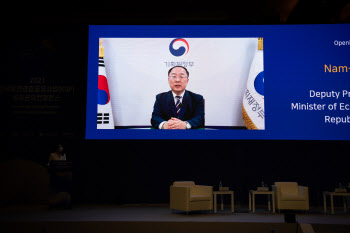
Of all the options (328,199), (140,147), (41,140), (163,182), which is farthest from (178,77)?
(328,199)

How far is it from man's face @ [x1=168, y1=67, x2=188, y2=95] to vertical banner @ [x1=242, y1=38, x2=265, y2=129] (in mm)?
1092

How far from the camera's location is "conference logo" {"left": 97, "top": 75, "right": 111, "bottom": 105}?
584cm

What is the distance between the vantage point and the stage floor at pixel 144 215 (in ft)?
14.4

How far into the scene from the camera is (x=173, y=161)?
6246 mm

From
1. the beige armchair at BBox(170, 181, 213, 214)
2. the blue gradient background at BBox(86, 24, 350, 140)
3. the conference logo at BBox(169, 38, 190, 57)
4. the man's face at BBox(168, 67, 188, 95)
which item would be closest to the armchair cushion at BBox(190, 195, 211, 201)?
the beige armchair at BBox(170, 181, 213, 214)

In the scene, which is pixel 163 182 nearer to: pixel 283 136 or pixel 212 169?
pixel 212 169

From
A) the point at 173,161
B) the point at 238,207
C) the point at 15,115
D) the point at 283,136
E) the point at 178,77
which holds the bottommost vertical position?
the point at 238,207

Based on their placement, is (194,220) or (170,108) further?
(170,108)

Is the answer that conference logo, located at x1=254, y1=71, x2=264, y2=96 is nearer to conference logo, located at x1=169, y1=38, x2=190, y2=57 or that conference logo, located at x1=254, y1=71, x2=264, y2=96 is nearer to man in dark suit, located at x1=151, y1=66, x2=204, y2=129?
man in dark suit, located at x1=151, y1=66, x2=204, y2=129

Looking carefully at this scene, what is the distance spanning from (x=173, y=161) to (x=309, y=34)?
3342 mm

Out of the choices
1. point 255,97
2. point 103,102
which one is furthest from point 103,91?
point 255,97

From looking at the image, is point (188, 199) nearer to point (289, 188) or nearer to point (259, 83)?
point (289, 188)

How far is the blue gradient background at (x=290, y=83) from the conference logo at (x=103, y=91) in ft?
0.29

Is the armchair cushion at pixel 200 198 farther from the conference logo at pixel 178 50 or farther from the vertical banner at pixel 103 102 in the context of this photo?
the conference logo at pixel 178 50
